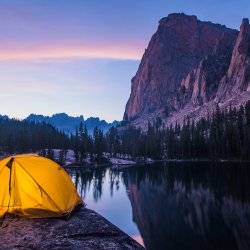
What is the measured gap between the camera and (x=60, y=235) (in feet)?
50.2

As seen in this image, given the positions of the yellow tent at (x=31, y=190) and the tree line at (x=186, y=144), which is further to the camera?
the tree line at (x=186, y=144)

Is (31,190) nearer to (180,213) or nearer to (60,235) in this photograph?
(60,235)

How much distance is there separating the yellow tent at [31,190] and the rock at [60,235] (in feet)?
1.32

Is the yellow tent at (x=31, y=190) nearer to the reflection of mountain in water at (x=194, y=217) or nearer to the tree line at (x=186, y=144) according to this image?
the reflection of mountain in water at (x=194, y=217)

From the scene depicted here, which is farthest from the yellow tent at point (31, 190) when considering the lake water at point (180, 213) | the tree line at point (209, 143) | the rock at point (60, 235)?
the tree line at point (209, 143)

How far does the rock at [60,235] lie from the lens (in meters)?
14.4

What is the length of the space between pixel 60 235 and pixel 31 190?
3293 millimetres

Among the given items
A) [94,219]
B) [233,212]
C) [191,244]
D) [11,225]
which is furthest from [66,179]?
[233,212]

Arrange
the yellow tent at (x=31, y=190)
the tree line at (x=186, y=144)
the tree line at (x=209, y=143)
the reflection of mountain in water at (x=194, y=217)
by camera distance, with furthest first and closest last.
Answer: the tree line at (x=186, y=144), the tree line at (x=209, y=143), the reflection of mountain in water at (x=194, y=217), the yellow tent at (x=31, y=190)

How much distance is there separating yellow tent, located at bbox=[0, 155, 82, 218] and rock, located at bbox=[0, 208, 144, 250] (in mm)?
402

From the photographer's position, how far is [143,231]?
3419cm

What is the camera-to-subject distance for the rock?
14.4 meters

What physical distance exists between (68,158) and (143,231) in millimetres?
118190

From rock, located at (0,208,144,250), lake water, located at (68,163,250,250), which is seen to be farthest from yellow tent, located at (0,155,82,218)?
lake water, located at (68,163,250,250)
